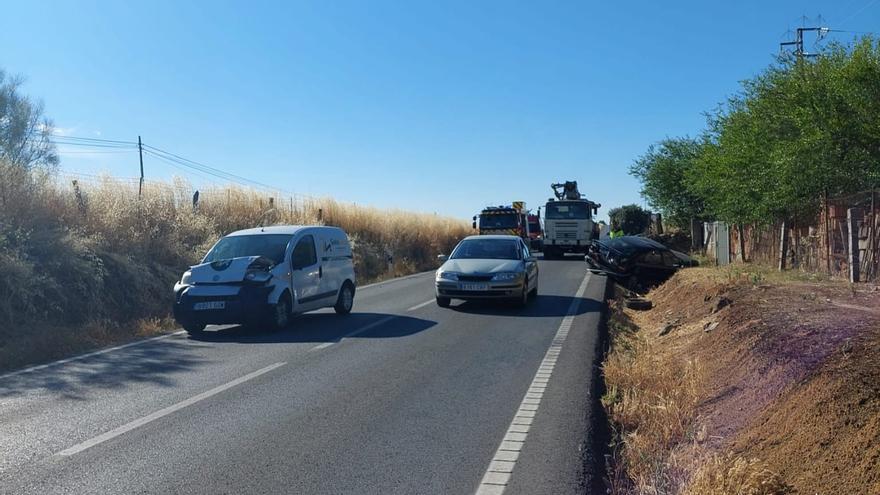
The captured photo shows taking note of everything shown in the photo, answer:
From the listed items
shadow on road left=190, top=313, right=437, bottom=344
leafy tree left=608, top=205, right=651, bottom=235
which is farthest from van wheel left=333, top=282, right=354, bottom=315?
leafy tree left=608, top=205, right=651, bottom=235

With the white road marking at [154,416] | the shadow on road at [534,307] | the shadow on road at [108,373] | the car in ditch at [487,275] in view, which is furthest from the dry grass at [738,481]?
the car in ditch at [487,275]

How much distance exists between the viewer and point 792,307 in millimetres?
10305

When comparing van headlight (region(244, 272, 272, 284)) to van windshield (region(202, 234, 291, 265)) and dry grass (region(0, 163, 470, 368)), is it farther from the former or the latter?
dry grass (region(0, 163, 470, 368))

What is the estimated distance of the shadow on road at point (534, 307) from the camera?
14.5m

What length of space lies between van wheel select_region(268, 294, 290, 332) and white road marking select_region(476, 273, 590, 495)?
4507 millimetres

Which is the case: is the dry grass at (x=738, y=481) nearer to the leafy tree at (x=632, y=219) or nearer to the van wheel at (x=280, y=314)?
the van wheel at (x=280, y=314)

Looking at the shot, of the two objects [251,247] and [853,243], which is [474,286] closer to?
[251,247]

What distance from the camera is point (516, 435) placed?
239 inches

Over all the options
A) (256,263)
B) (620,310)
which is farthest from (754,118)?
(256,263)

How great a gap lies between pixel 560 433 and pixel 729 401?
1.84 meters

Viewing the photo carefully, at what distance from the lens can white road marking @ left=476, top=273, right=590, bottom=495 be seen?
4.96 meters

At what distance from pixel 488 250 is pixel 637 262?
696cm

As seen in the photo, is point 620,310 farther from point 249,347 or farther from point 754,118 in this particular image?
point 249,347

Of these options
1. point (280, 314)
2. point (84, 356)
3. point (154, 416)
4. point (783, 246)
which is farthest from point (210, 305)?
point (783, 246)
